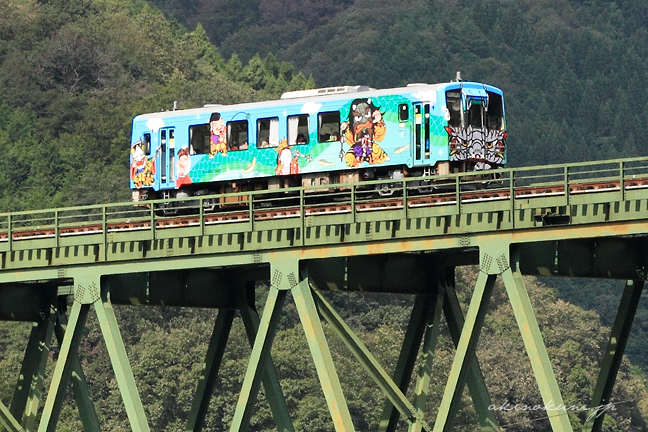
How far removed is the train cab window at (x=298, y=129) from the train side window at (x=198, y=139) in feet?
10.2

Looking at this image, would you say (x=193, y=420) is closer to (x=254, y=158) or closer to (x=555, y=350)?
(x=254, y=158)

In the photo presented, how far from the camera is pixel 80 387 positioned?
4347 cm

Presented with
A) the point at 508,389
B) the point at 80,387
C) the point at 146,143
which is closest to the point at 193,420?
the point at 80,387

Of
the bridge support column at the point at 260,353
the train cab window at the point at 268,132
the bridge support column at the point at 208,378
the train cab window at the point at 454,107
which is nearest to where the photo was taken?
the bridge support column at the point at 260,353

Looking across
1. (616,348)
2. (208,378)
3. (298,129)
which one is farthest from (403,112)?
(616,348)

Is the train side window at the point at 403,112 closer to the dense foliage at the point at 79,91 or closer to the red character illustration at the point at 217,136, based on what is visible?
the red character illustration at the point at 217,136

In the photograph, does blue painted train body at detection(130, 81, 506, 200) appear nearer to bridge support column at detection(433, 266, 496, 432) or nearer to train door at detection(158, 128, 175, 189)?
train door at detection(158, 128, 175, 189)

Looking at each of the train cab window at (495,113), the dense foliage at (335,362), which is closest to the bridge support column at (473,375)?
the train cab window at (495,113)

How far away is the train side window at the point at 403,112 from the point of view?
4822 cm

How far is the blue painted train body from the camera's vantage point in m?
48.0

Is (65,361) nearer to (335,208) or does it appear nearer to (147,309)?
(335,208)

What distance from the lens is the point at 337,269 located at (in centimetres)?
4031

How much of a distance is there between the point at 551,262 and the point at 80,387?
40.2ft

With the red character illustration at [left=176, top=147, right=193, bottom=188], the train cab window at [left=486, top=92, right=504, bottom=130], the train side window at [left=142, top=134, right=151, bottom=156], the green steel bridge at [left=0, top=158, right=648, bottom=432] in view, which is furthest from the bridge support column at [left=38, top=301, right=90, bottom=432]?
the train cab window at [left=486, top=92, right=504, bottom=130]
